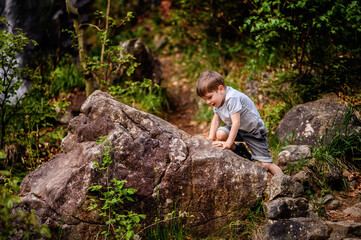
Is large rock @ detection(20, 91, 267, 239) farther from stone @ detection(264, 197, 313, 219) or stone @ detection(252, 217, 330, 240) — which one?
stone @ detection(252, 217, 330, 240)

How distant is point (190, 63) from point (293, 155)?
4.22 m

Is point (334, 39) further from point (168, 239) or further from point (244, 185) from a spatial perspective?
point (168, 239)

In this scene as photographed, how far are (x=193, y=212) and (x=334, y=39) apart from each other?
14.4 feet

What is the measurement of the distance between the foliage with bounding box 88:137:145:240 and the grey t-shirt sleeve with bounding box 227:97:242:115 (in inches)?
56.0

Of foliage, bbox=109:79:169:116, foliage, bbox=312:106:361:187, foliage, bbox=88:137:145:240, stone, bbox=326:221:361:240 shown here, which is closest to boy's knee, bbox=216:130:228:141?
foliage, bbox=312:106:361:187

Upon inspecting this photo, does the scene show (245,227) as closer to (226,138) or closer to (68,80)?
(226,138)

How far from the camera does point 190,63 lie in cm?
720

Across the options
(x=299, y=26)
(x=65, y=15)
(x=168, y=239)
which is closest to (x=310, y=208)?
(x=168, y=239)

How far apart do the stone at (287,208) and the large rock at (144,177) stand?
0.18 m

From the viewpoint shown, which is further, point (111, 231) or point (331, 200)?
point (331, 200)

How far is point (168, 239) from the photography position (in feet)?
8.86

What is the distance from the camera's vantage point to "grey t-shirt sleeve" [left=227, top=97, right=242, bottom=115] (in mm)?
3162

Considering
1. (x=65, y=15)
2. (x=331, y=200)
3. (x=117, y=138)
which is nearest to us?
(x=117, y=138)

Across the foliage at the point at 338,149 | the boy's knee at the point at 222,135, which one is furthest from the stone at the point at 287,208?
the boy's knee at the point at 222,135
